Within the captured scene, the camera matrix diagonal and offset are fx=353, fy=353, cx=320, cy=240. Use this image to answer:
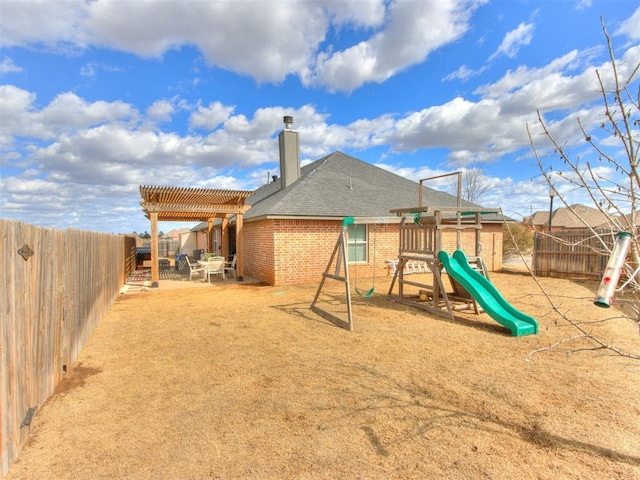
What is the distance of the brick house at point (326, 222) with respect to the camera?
11.8m

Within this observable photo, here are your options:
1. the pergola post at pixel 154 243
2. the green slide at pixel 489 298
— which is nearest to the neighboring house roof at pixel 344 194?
the pergola post at pixel 154 243

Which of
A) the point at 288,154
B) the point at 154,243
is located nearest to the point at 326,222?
the point at 288,154

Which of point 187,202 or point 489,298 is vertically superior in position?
point 187,202

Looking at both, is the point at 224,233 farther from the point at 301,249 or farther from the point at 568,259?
the point at 568,259

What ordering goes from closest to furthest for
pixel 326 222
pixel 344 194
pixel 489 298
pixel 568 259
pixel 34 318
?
pixel 34 318, pixel 489 298, pixel 326 222, pixel 568 259, pixel 344 194

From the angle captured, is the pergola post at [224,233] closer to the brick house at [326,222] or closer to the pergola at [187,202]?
the brick house at [326,222]

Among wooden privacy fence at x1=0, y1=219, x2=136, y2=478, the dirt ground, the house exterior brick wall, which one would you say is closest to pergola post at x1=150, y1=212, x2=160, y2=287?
the house exterior brick wall

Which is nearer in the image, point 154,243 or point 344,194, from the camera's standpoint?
point 154,243

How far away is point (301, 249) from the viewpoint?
39.6 feet

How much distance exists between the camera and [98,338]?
597cm

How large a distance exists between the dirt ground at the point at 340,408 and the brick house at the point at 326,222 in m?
3.94

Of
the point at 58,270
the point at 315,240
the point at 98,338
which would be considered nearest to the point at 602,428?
the point at 58,270

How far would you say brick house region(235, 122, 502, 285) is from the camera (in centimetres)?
1180

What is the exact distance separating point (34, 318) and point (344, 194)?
1202cm
